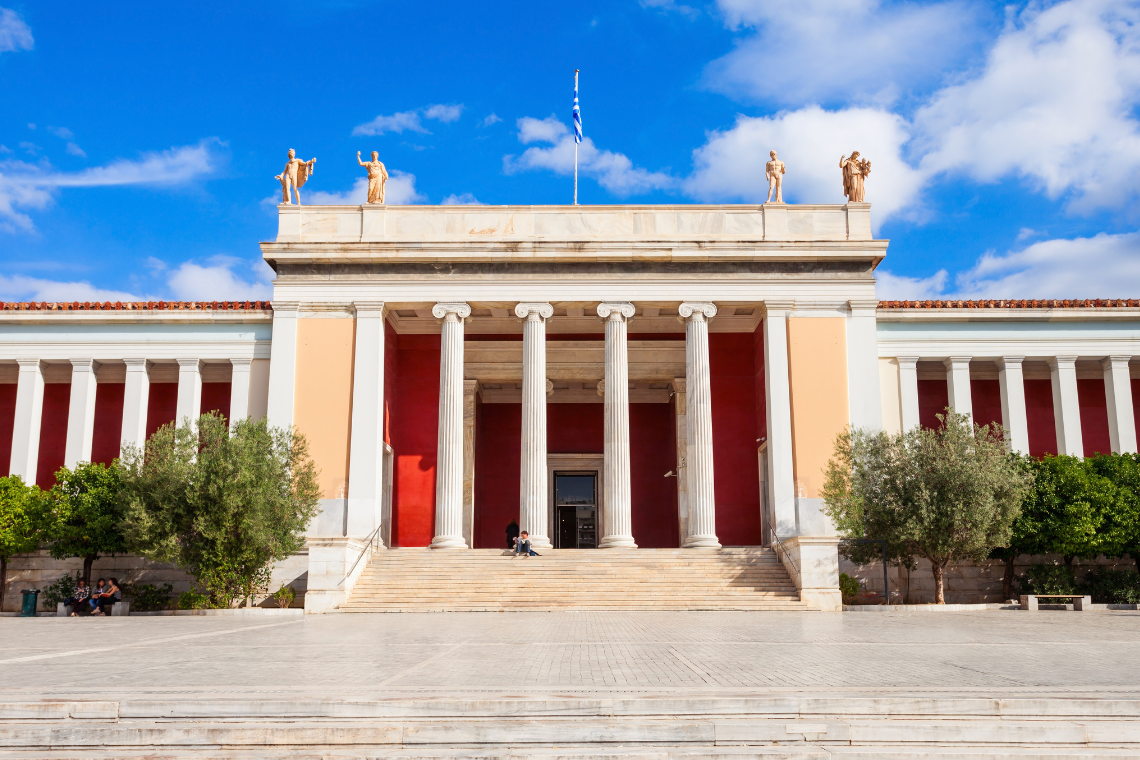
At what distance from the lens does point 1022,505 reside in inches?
861

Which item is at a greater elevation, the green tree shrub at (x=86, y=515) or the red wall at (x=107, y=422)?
the red wall at (x=107, y=422)

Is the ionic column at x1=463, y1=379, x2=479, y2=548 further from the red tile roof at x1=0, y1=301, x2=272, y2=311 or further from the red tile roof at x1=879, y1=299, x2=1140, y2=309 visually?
the red tile roof at x1=879, y1=299, x2=1140, y2=309

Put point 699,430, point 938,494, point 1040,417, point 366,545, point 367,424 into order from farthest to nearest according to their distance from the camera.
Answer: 1. point 1040,417
2. point 367,424
3. point 699,430
4. point 366,545
5. point 938,494

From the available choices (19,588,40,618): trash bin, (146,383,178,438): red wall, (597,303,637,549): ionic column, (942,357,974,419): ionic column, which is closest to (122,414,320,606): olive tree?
(19,588,40,618): trash bin

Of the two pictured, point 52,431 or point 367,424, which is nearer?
point 367,424

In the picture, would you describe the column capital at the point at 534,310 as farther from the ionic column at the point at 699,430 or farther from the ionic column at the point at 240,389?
the ionic column at the point at 240,389

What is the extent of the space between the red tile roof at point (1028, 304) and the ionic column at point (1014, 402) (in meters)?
1.55

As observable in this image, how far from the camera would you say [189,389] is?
2755cm

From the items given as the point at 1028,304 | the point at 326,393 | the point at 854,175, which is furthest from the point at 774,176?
the point at 326,393

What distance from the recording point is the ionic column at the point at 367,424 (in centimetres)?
2544

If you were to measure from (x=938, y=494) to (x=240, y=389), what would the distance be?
61.4 feet

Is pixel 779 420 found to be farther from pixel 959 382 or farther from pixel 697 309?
pixel 959 382

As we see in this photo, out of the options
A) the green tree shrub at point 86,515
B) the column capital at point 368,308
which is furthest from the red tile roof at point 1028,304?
the green tree shrub at point 86,515

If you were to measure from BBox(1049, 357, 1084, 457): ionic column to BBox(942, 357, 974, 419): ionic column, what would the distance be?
7.82 ft
